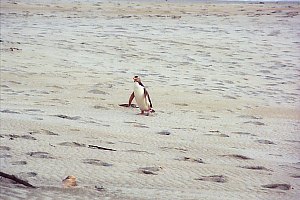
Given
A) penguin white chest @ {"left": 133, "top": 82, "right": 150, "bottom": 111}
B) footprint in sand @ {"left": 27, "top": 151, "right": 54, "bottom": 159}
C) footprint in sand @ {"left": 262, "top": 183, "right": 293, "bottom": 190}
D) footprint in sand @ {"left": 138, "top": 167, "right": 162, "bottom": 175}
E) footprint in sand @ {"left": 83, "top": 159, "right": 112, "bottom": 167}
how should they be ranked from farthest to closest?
penguin white chest @ {"left": 133, "top": 82, "right": 150, "bottom": 111} → footprint in sand @ {"left": 27, "top": 151, "right": 54, "bottom": 159} → footprint in sand @ {"left": 83, "top": 159, "right": 112, "bottom": 167} → footprint in sand @ {"left": 138, "top": 167, "right": 162, "bottom": 175} → footprint in sand @ {"left": 262, "top": 183, "right": 293, "bottom": 190}

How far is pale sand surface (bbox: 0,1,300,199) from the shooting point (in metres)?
4.46

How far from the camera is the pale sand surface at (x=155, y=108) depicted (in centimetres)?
446

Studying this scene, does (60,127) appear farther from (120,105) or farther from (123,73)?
(123,73)

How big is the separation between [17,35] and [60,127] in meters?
9.80

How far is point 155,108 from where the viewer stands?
820 centimetres

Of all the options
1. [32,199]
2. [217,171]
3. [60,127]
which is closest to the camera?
[32,199]

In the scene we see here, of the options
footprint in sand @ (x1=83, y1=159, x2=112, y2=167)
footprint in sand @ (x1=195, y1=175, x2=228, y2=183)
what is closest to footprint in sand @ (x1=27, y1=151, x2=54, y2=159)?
footprint in sand @ (x1=83, y1=159, x2=112, y2=167)

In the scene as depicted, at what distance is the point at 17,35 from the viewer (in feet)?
50.6

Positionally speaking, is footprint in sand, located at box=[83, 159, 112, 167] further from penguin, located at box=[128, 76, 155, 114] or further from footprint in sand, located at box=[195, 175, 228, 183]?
penguin, located at box=[128, 76, 155, 114]

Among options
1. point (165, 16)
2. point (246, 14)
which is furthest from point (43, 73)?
point (246, 14)

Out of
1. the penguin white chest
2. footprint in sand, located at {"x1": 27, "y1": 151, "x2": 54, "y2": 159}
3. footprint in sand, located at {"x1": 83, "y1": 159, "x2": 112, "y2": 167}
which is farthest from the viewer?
the penguin white chest

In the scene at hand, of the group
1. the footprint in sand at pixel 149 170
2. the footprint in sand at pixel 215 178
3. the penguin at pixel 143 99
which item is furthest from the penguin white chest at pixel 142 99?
the footprint in sand at pixel 215 178

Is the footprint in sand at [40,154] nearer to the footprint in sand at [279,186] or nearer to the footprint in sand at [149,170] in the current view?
the footprint in sand at [149,170]

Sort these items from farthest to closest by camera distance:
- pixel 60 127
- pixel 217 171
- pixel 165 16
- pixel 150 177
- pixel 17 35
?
pixel 165 16
pixel 17 35
pixel 60 127
pixel 217 171
pixel 150 177
